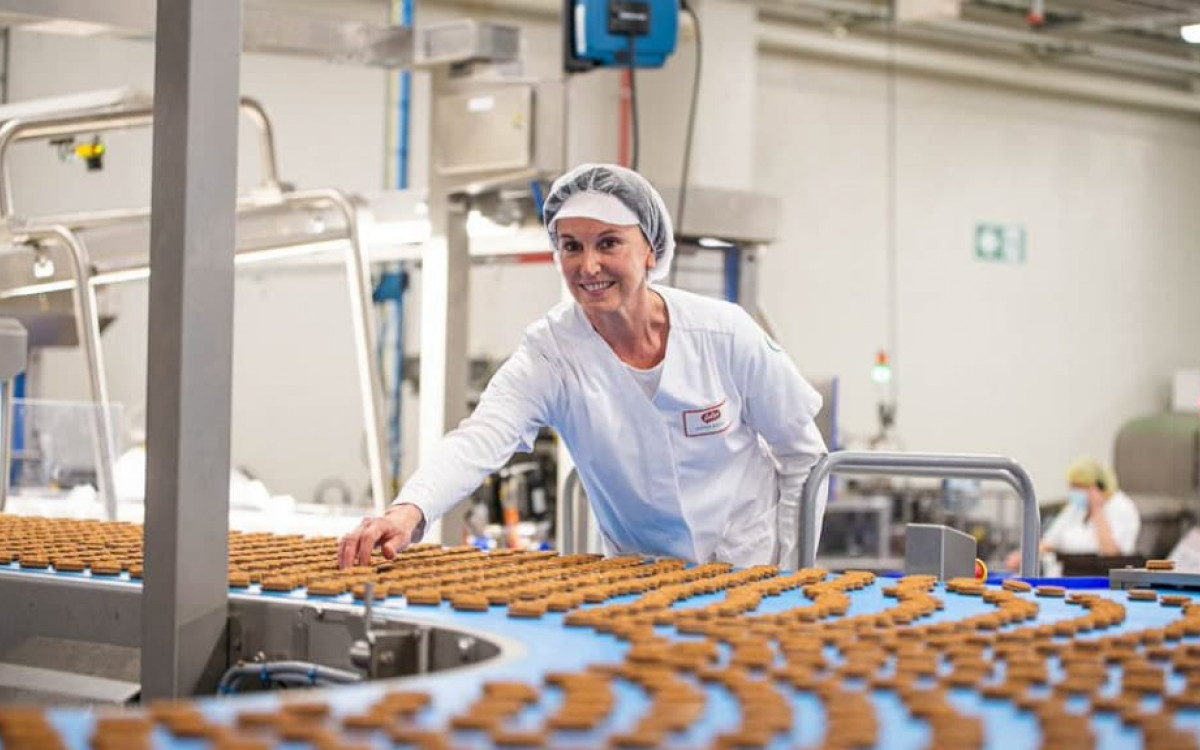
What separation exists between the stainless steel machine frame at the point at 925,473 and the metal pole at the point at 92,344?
7.67ft

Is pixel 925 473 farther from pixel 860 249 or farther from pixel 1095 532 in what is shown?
pixel 860 249

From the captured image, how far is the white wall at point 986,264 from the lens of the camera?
12836 mm

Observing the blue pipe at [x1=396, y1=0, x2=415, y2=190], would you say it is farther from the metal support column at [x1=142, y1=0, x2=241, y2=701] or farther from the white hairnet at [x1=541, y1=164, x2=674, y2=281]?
the metal support column at [x1=142, y1=0, x2=241, y2=701]

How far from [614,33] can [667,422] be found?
2.89 m

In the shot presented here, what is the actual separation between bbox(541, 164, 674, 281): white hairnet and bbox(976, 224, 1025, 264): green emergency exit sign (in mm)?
10932

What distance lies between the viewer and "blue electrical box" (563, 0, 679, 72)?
5664 mm

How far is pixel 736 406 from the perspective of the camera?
3.21 m

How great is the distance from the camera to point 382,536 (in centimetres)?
270

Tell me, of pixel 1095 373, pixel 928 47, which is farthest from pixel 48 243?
pixel 1095 373

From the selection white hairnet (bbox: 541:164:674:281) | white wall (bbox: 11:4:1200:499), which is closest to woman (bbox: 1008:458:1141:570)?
white wall (bbox: 11:4:1200:499)

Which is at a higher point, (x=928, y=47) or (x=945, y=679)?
(x=928, y=47)

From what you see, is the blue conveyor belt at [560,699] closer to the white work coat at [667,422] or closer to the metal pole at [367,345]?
the white work coat at [667,422]

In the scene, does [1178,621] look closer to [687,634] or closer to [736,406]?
[687,634]

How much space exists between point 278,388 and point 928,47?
597 centimetres
